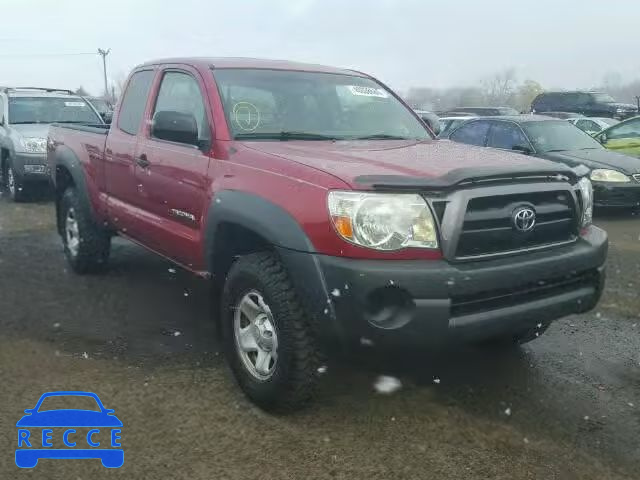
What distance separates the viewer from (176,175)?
386 centimetres

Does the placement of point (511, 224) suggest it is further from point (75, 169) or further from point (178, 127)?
point (75, 169)

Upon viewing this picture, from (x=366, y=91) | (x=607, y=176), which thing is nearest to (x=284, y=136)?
(x=366, y=91)

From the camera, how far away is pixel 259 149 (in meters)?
3.40

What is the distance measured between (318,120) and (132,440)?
7.10 feet

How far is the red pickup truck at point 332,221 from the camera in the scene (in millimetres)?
2736

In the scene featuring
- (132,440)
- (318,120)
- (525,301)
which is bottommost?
(132,440)

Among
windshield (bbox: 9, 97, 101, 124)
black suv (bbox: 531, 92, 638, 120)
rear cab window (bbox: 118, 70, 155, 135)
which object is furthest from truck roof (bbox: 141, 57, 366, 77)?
black suv (bbox: 531, 92, 638, 120)

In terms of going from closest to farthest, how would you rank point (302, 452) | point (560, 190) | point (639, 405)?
point (302, 452), point (560, 190), point (639, 405)

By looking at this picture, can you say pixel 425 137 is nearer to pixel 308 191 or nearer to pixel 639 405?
pixel 308 191

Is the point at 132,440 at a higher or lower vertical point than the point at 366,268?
lower

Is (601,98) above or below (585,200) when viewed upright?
above

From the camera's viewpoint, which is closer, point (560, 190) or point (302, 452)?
point (302, 452)

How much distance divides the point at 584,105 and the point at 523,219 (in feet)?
86.0

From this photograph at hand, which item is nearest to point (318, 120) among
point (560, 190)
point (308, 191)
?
point (308, 191)
